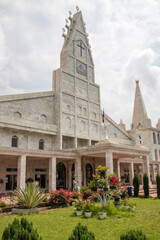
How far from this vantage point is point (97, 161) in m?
30.9

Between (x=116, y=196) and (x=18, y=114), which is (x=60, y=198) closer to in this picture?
(x=116, y=196)

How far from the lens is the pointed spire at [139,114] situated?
43.4m

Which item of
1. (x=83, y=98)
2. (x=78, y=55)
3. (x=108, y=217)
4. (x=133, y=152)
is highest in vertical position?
(x=78, y=55)

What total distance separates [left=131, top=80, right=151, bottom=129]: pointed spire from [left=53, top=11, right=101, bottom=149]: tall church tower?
1338 cm

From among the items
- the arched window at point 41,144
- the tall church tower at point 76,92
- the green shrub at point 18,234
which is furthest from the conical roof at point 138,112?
the green shrub at point 18,234

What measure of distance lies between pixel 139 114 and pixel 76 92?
747 inches

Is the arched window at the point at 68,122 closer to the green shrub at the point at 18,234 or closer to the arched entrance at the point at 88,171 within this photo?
the arched entrance at the point at 88,171

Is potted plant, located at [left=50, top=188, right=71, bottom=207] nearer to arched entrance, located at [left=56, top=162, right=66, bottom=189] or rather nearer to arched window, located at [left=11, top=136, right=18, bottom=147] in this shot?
arched window, located at [left=11, top=136, right=18, bottom=147]

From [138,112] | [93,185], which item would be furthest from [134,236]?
[138,112]

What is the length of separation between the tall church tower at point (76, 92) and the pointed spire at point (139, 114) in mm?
13385

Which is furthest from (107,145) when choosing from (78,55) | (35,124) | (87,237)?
(78,55)

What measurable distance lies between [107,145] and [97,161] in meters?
10.5

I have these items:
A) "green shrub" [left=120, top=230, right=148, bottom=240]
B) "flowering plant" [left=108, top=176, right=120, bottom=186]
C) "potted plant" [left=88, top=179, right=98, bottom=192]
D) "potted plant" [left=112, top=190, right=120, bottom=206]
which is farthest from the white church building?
"green shrub" [left=120, top=230, right=148, bottom=240]

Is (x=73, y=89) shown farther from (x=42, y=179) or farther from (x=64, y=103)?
(x=42, y=179)
